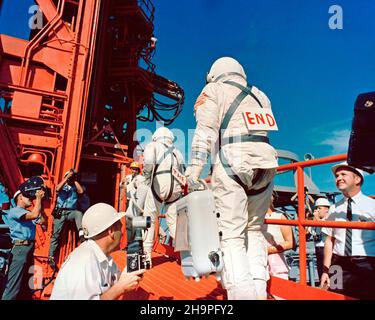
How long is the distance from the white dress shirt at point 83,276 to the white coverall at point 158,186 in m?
2.09

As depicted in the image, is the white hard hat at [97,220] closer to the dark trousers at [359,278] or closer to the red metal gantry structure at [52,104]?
the dark trousers at [359,278]

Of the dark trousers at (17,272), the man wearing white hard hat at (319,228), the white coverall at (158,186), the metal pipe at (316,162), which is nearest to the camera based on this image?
the metal pipe at (316,162)

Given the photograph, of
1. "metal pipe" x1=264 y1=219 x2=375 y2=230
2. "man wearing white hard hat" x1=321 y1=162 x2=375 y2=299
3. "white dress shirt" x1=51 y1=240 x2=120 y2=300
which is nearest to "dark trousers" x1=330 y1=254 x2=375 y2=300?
"man wearing white hard hat" x1=321 y1=162 x2=375 y2=299

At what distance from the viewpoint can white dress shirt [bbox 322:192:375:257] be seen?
2262mm

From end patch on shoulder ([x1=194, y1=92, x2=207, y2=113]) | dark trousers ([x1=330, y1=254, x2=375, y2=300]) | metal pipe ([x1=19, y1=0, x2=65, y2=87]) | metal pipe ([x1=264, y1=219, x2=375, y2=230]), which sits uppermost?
metal pipe ([x1=19, y1=0, x2=65, y2=87])

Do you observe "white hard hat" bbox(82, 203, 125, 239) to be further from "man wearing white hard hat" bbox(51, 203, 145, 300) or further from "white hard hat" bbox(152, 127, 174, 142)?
"white hard hat" bbox(152, 127, 174, 142)

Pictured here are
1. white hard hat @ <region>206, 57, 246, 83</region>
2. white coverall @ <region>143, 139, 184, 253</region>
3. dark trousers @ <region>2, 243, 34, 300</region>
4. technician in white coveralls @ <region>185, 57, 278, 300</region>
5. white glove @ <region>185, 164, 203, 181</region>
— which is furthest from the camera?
white coverall @ <region>143, 139, 184, 253</region>

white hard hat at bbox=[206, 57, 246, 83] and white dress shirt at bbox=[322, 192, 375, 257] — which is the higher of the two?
white hard hat at bbox=[206, 57, 246, 83]

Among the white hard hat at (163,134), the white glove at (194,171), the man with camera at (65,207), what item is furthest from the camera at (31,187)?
the white glove at (194,171)

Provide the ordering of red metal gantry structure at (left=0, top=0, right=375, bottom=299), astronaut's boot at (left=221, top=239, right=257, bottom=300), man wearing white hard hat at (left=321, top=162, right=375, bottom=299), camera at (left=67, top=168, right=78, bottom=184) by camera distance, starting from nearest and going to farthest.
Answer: astronaut's boot at (left=221, top=239, right=257, bottom=300) → man wearing white hard hat at (left=321, top=162, right=375, bottom=299) → red metal gantry structure at (left=0, top=0, right=375, bottom=299) → camera at (left=67, top=168, right=78, bottom=184)

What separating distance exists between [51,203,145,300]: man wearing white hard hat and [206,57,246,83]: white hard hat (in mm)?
1504

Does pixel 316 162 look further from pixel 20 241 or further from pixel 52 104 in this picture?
pixel 52 104

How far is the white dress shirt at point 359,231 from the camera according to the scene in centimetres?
226

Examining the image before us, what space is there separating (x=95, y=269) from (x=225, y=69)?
1936 millimetres
